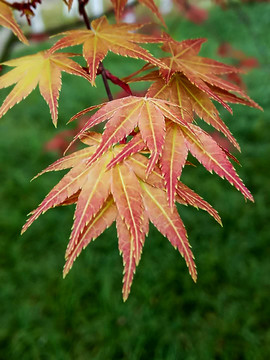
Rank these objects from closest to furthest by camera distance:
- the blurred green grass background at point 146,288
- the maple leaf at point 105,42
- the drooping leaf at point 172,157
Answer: the drooping leaf at point 172,157, the maple leaf at point 105,42, the blurred green grass background at point 146,288

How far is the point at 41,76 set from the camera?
0.73 meters

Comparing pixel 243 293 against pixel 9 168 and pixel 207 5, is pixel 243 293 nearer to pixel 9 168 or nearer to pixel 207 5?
pixel 9 168

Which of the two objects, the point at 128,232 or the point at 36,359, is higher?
the point at 128,232

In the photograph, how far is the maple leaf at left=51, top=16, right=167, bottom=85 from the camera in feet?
2.19

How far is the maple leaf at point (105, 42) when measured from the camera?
67 cm

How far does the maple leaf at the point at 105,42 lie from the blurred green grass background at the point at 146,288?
1245mm

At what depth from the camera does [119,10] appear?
857 mm

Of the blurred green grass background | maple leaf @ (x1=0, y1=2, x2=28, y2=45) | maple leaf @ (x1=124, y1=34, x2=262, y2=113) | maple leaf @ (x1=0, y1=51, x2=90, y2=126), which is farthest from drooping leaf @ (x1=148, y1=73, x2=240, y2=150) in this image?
the blurred green grass background

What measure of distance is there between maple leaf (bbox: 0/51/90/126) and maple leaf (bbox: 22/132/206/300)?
164 millimetres

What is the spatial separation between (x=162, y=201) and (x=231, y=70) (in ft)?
1.19

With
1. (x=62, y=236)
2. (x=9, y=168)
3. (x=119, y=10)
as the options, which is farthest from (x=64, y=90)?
(x=119, y=10)

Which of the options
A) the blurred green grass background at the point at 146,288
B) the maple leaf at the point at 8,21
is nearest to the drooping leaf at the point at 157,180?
the maple leaf at the point at 8,21

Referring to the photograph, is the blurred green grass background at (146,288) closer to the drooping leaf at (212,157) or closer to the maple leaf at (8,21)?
the maple leaf at (8,21)

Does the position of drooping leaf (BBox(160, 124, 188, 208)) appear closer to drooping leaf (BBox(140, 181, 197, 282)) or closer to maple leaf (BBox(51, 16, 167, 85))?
drooping leaf (BBox(140, 181, 197, 282))
